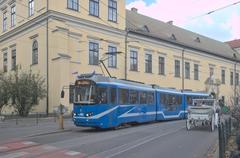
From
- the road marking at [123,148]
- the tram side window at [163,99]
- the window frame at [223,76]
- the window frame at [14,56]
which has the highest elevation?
the window frame at [14,56]

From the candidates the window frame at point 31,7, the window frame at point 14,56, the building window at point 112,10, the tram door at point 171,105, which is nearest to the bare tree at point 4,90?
the window frame at point 31,7

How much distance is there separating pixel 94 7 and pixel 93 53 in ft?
16.3

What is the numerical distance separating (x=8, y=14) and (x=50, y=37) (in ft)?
41.6

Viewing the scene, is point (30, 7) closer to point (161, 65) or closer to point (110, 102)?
point (161, 65)

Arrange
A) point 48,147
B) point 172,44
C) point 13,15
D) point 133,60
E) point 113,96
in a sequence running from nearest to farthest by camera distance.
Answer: point 48,147 → point 113,96 → point 13,15 → point 133,60 → point 172,44

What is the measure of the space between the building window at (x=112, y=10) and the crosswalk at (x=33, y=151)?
30681 mm

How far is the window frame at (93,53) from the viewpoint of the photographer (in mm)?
43000

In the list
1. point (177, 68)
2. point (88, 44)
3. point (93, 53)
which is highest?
point (88, 44)

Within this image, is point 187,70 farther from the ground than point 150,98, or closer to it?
farther from the ground

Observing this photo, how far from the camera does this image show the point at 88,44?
139ft

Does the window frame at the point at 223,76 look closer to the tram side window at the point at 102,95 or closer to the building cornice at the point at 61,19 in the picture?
the building cornice at the point at 61,19

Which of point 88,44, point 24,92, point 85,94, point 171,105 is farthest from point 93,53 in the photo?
point 85,94

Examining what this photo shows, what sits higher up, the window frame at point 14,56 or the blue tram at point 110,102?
the window frame at point 14,56

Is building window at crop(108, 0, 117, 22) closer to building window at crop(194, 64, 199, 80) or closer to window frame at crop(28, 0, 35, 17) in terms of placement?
window frame at crop(28, 0, 35, 17)
